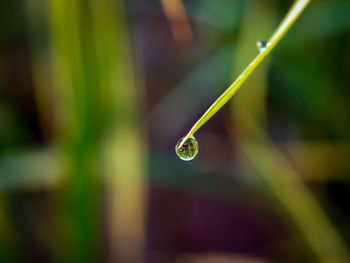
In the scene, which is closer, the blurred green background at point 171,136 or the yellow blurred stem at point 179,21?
the blurred green background at point 171,136

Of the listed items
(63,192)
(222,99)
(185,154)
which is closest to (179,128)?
(63,192)

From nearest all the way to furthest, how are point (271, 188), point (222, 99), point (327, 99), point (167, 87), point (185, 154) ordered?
point (222, 99)
point (185, 154)
point (271, 188)
point (327, 99)
point (167, 87)

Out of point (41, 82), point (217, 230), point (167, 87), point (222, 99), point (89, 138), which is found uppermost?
point (167, 87)

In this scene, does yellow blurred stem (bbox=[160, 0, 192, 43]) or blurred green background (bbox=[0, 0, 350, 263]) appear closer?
blurred green background (bbox=[0, 0, 350, 263])

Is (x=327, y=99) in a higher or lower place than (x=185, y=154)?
higher

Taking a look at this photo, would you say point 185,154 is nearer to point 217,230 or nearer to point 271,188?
point 271,188

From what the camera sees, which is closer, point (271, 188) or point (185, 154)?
point (185, 154)

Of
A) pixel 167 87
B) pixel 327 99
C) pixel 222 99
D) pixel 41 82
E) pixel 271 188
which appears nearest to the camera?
pixel 222 99

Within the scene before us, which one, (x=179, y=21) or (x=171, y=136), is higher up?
(x=179, y=21)
